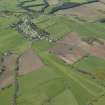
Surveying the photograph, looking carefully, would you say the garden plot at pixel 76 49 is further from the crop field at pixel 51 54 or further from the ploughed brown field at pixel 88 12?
the ploughed brown field at pixel 88 12

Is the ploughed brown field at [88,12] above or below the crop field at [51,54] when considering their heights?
below

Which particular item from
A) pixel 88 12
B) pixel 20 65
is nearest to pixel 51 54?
pixel 20 65

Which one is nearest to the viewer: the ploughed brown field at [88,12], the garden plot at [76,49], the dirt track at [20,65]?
the dirt track at [20,65]

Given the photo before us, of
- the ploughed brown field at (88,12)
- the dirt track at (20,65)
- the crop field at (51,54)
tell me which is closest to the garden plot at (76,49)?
the crop field at (51,54)

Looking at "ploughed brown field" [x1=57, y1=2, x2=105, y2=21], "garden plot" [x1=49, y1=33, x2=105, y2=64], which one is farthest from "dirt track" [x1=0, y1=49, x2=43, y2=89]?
"ploughed brown field" [x1=57, y1=2, x2=105, y2=21]

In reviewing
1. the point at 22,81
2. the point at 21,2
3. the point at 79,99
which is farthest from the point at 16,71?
the point at 21,2

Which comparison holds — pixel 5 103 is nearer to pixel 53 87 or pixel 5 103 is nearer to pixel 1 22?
pixel 53 87

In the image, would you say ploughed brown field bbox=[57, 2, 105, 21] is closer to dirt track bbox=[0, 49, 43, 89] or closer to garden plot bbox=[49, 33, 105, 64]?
garden plot bbox=[49, 33, 105, 64]
